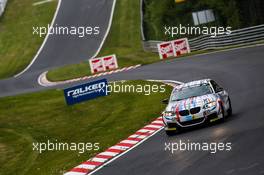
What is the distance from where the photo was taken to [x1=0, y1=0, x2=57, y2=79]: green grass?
187 ft

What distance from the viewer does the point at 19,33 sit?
62875 mm

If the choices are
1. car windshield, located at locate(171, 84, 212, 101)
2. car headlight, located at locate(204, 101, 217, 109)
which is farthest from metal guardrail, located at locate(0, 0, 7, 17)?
car headlight, located at locate(204, 101, 217, 109)

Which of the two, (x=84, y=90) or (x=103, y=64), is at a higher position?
(x=84, y=90)

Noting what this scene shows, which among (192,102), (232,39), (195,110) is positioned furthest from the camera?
(232,39)

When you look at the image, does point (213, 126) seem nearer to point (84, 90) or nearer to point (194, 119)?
point (194, 119)

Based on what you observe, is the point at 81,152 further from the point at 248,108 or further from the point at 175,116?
the point at 248,108

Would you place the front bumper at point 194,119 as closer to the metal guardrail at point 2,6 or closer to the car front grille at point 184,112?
the car front grille at point 184,112

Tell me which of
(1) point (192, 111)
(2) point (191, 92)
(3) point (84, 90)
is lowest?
(1) point (192, 111)

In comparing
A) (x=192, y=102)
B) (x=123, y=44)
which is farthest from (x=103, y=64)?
(x=192, y=102)

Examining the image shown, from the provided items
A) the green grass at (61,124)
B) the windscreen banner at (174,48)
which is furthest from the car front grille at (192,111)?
the windscreen banner at (174,48)

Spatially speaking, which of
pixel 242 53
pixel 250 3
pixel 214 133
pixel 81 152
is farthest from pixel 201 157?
pixel 250 3

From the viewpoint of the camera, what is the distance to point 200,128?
2128cm

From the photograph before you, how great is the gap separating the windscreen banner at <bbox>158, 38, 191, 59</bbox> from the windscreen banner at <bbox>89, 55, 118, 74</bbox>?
10.6 ft

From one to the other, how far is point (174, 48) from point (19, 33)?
2165cm
